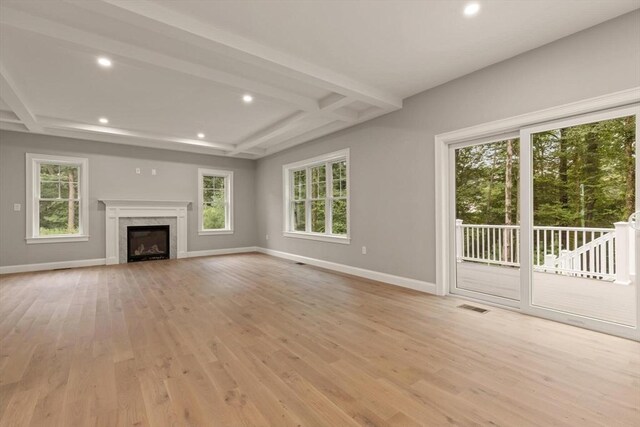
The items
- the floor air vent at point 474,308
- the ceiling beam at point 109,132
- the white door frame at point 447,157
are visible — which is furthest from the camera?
the ceiling beam at point 109,132

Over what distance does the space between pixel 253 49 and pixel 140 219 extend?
17.9 ft

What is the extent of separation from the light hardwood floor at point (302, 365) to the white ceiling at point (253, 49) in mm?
2607

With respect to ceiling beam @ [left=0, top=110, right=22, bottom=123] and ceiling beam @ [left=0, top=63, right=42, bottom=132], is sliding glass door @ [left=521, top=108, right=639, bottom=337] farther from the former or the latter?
ceiling beam @ [left=0, top=110, right=22, bottom=123]

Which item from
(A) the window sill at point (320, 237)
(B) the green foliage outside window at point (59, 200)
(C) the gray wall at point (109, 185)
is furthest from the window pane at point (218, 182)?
(B) the green foliage outside window at point (59, 200)

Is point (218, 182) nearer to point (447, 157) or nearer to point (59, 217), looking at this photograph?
point (59, 217)

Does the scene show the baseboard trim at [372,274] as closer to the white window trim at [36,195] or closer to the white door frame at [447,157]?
the white door frame at [447,157]

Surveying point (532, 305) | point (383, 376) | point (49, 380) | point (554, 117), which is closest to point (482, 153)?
point (554, 117)

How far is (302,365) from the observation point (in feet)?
6.86

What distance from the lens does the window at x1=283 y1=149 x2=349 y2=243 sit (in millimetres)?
5594

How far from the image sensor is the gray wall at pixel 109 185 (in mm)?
5387

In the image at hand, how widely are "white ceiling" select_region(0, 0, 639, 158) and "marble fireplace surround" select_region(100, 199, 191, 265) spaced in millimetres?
2196

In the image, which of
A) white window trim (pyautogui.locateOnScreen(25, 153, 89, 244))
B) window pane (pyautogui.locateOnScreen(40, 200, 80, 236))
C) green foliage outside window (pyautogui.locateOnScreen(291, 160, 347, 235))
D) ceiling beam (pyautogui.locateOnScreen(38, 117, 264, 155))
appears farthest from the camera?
window pane (pyautogui.locateOnScreen(40, 200, 80, 236))

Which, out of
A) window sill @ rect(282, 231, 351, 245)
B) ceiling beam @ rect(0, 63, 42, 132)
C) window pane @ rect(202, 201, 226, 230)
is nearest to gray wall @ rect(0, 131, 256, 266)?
window pane @ rect(202, 201, 226, 230)

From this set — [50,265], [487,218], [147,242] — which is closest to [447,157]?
[487,218]
